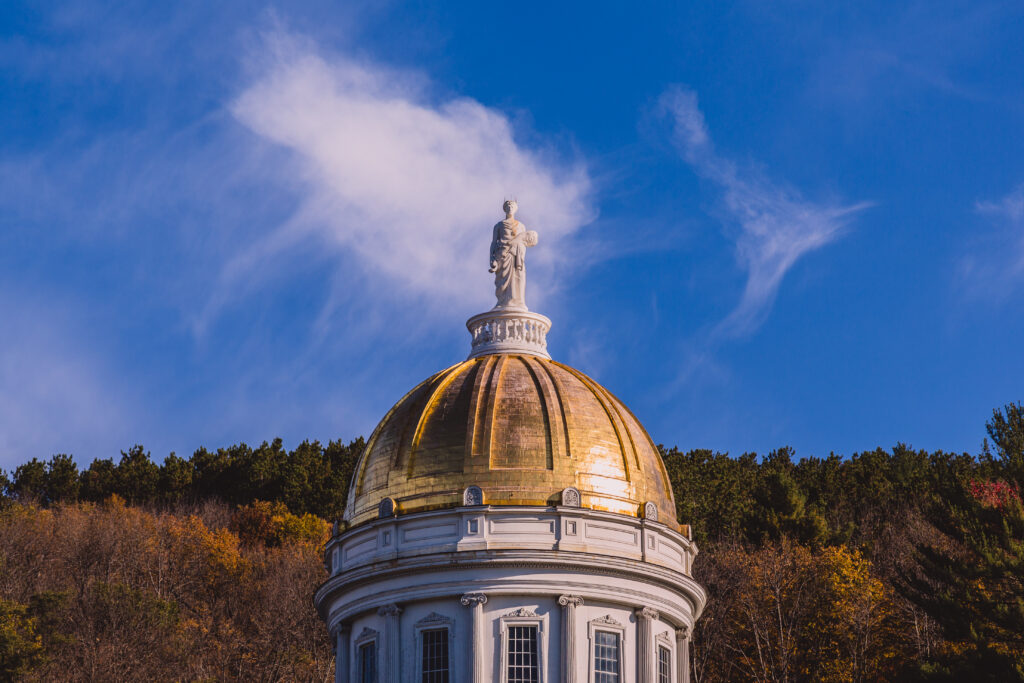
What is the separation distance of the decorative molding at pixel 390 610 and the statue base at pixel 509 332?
1088 centimetres

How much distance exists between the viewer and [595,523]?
160ft

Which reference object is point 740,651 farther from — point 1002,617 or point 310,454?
point 310,454

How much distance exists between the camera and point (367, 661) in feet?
163

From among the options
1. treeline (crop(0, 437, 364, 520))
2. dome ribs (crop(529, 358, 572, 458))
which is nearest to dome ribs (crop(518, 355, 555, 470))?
dome ribs (crop(529, 358, 572, 458))

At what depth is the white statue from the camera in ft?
185

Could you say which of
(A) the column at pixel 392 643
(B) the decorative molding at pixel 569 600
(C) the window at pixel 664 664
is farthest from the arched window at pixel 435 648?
(C) the window at pixel 664 664

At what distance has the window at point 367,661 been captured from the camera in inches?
1937

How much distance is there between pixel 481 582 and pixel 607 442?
260 inches

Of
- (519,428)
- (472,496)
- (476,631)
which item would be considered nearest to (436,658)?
(476,631)

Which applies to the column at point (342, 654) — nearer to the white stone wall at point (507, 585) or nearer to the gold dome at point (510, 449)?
the white stone wall at point (507, 585)

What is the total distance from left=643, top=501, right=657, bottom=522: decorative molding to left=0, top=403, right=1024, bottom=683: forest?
10.2m

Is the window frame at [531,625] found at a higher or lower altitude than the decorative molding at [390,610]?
lower


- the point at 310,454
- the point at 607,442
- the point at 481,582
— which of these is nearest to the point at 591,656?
the point at 481,582

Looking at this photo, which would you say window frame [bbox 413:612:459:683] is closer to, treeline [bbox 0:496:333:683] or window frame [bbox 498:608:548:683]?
window frame [bbox 498:608:548:683]
